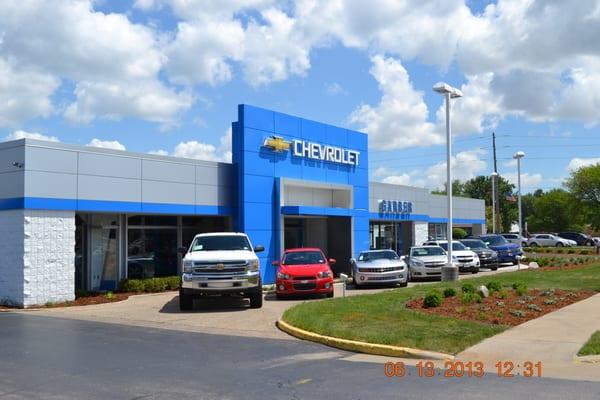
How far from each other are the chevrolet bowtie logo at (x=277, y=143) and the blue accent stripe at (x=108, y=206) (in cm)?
295

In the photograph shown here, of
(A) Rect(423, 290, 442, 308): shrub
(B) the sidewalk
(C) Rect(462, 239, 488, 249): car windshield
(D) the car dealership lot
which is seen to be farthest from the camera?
(C) Rect(462, 239, 488, 249): car windshield

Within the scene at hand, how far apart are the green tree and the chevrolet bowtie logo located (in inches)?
2093

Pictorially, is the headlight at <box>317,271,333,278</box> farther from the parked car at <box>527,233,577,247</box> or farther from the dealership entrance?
the parked car at <box>527,233,577,247</box>

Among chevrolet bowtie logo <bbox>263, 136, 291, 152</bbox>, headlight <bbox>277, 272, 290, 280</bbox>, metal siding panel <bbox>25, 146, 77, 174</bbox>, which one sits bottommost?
headlight <bbox>277, 272, 290, 280</bbox>

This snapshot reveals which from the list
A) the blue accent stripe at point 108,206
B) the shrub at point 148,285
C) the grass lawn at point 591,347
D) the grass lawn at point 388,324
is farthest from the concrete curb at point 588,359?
the shrub at point 148,285

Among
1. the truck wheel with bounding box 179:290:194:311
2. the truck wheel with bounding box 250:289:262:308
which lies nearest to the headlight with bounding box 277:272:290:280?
the truck wheel with bounding box 250:289:262:308

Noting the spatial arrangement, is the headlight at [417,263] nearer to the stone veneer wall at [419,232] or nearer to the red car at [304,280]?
the red car at [304,280]

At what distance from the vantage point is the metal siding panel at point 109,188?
19312mm

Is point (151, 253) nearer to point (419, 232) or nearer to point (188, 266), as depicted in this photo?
point (188, 266)

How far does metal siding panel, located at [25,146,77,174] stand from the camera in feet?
58.5

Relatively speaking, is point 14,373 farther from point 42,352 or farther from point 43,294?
point 43,294

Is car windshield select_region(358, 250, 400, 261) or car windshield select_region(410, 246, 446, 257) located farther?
car windshield select_region(410, 246, 446, 257)

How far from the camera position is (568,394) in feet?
23.4

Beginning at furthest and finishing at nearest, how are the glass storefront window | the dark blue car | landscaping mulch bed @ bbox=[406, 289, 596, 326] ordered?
the dark blue car
the glass storefront window
landscaping mulch bed @ bbox=[406, 289, 596, 326]
